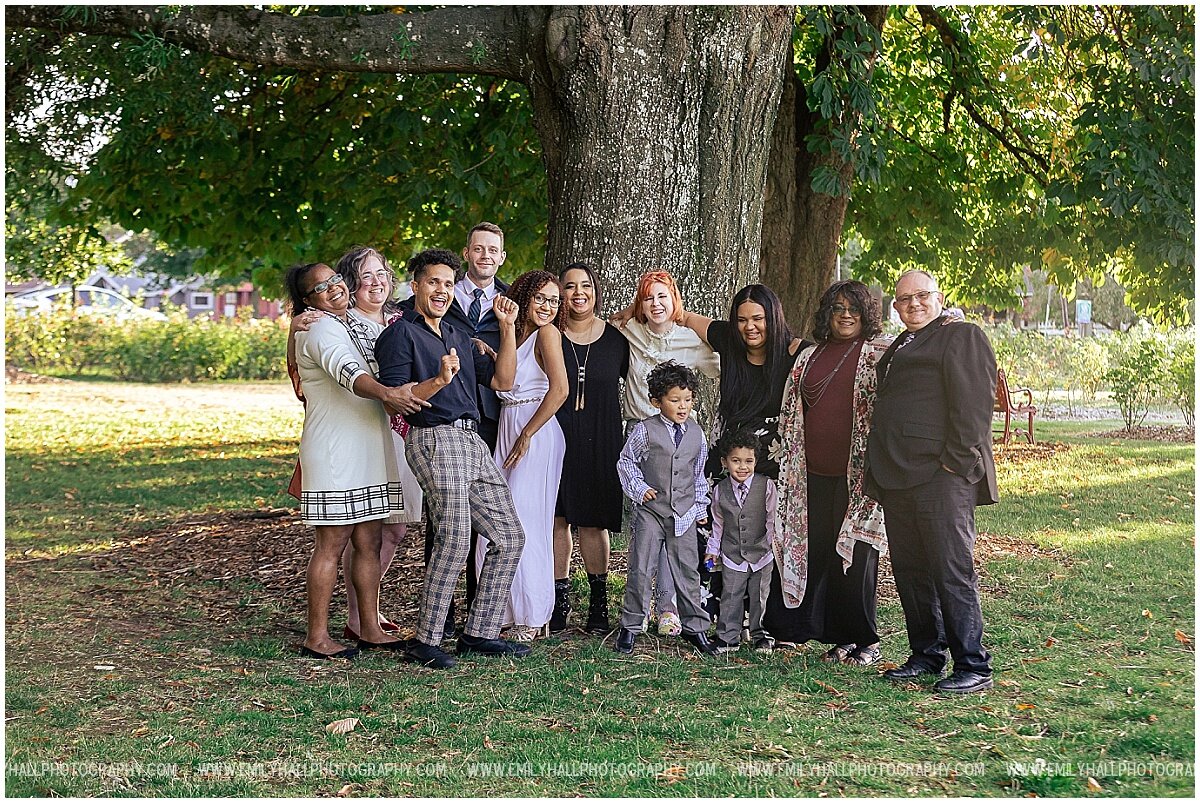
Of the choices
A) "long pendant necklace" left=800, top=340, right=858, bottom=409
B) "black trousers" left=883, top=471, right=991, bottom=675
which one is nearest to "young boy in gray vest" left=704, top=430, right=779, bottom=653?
"long pendant necklace" left=800, top=340, right=858, bottom=409

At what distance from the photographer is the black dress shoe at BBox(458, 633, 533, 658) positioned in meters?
6.03

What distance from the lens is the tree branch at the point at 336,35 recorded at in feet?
26.9

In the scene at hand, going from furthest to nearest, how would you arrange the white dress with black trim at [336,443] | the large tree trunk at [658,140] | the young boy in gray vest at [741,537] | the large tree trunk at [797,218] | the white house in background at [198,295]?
the white house in background at [198,295] < the large tree trunk at [797,218] < the large tree trunk at [658,140] < the young boy in gray vest at [741,537] < the white dress with black trim at [336,443]

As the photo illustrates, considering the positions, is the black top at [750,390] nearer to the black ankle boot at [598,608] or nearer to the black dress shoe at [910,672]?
the black ankle boot at [598,608]

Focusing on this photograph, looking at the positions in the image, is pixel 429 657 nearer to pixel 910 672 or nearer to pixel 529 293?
pixel 529 293

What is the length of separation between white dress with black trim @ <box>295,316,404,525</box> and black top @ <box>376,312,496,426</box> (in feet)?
0.55

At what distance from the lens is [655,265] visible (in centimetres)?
761

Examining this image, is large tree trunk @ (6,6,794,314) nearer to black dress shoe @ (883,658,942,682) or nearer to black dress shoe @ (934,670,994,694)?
black dress shoe @ (883,658,942,682)

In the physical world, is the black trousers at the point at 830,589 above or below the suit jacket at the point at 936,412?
below

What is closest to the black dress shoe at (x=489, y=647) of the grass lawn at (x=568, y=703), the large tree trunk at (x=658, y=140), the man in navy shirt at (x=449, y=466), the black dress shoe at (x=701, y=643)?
the man in navy shirt at (x=449, y=466)

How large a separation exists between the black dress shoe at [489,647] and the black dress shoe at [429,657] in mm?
142

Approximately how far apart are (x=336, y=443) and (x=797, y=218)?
6.45 meters

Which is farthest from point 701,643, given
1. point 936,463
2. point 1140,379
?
point 1140,379

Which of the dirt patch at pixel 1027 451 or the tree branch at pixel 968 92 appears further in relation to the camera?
the dirt patch at pixel 1027 451
